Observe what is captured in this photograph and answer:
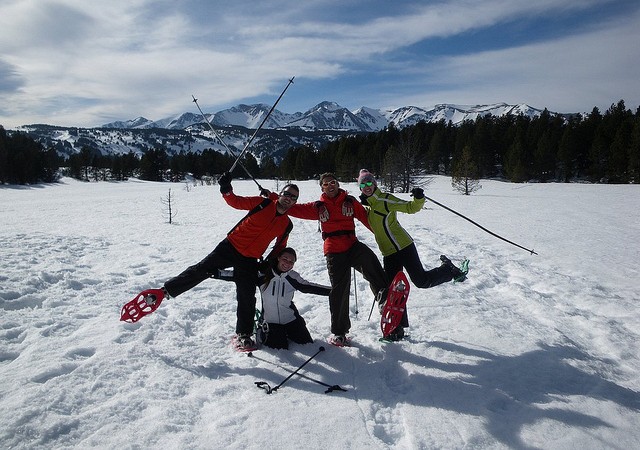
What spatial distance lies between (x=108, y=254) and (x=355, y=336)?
23.3ft

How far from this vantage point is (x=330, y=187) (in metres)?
4.63

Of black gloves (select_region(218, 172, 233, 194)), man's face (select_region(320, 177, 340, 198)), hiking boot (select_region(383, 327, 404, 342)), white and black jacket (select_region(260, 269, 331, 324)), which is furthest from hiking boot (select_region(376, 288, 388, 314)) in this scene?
black gloves (select_region(218, 172, 233, 194))

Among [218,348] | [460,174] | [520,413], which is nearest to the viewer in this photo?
[520,413]

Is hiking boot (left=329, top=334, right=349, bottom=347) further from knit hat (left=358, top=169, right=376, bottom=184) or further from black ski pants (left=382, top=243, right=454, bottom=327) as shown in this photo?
knit hat (left=358, top=169, right=376, bottom=184)

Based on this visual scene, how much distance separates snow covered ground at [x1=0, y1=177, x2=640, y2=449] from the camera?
292 centimetres

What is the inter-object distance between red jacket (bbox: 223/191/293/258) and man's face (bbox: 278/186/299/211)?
14 centimetres

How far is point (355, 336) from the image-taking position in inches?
191

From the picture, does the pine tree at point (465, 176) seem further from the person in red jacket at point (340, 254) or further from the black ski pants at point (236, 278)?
the black ski pants at point (236, 278)

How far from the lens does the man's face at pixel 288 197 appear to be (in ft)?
14.8

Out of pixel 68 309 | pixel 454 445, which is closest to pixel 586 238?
pixel 454 445

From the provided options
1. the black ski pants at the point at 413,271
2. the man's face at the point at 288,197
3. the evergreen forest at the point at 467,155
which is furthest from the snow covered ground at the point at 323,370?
the evergreen forest at the point at 467,155

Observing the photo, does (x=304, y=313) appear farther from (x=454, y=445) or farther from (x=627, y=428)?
(x=627, y=428)

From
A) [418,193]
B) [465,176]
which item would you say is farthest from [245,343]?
[465,176]

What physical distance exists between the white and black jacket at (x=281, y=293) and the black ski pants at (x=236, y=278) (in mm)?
166
